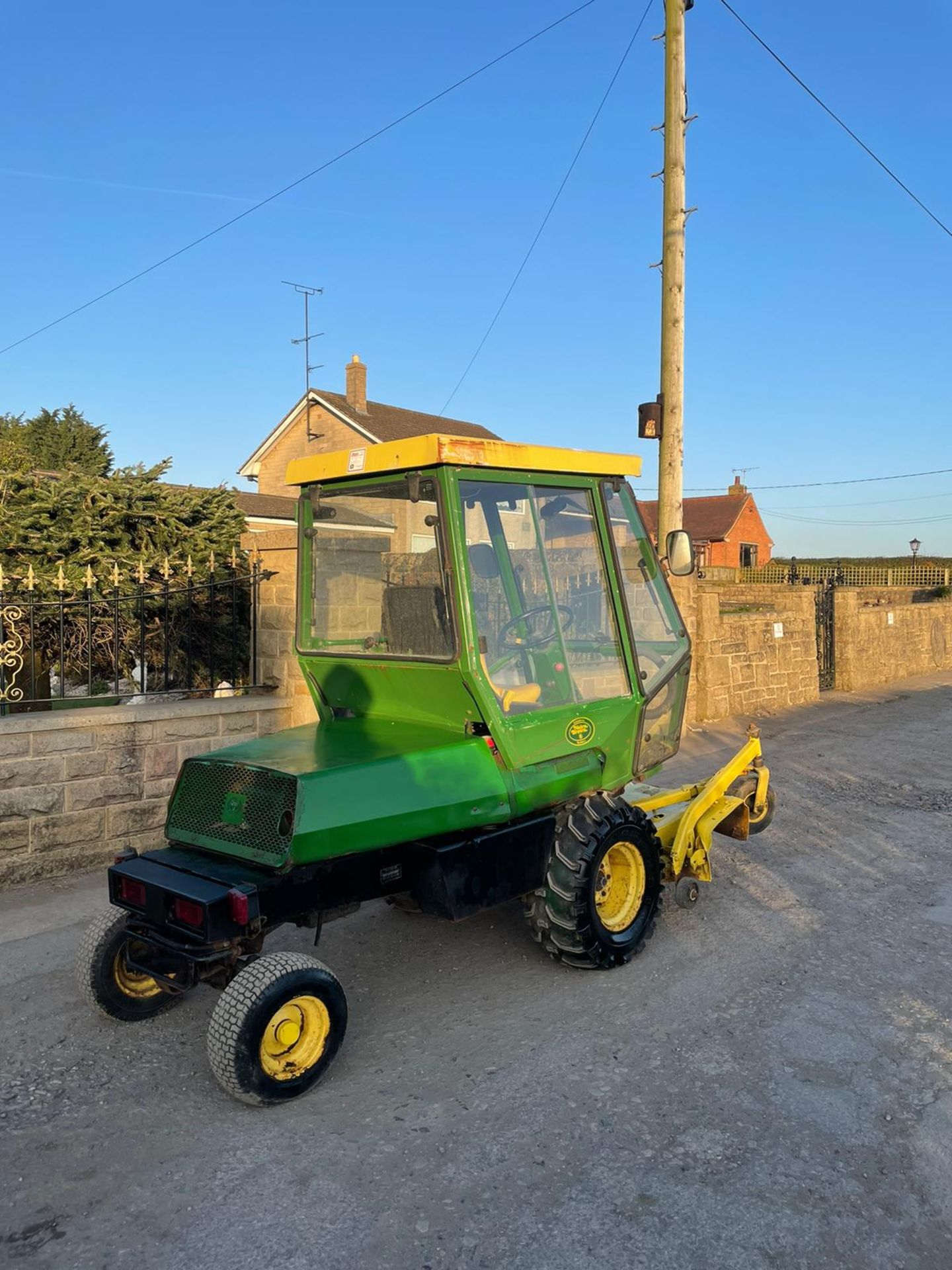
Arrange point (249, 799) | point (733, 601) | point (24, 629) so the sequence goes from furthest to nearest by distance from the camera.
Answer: point (733, 601)
point (24, 629)
point (249, 799)

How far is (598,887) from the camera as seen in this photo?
14.1 feet

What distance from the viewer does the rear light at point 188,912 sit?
3.26m

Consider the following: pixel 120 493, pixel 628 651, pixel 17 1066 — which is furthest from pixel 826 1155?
pixel 120 493

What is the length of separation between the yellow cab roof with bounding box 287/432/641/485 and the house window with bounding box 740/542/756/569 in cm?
4387

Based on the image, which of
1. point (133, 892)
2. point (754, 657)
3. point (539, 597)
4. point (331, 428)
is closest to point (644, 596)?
point (539, 597)

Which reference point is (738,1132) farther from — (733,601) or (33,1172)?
(733,601)

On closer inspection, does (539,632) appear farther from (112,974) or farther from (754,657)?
(754,657)

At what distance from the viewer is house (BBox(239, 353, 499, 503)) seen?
2834 centimetres

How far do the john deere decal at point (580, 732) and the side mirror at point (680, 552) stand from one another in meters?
0.87

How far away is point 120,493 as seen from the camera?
7.12 m

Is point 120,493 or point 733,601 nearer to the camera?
point 120,493

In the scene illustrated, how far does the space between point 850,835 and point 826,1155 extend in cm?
411

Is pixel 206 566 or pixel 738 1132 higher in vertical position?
pixel 206 566

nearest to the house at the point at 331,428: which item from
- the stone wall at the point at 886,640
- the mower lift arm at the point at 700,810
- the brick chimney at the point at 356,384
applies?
the brick chimney at the point at 356,384
